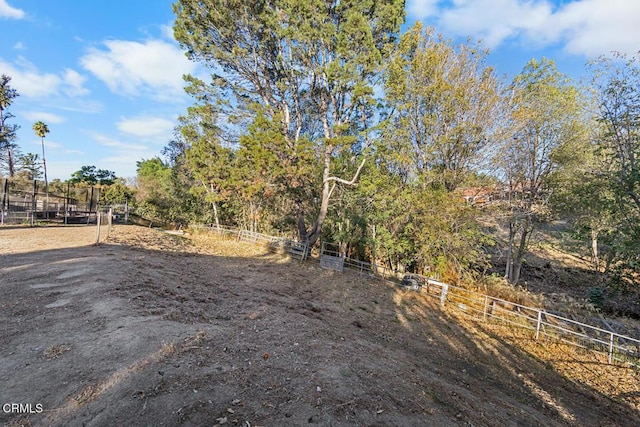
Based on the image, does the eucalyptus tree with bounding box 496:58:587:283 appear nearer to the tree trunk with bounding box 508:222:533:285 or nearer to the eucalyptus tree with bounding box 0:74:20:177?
the tree trunk with bounding box 508:222:533:285

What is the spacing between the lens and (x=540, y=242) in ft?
56.2

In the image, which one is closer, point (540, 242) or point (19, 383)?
point (19, 383)

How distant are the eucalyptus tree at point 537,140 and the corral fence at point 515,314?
4762mm

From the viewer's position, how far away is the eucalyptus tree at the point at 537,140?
13.7 meters

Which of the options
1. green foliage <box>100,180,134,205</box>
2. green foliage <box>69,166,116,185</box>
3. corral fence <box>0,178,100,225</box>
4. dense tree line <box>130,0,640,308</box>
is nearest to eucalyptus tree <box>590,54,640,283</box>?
dense tree line <box>130,0,640,308</box>

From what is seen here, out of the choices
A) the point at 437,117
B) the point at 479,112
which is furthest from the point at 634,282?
the point at 437,117

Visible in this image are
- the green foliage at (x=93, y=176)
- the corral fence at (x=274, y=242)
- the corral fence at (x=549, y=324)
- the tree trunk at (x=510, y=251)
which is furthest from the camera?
the green foliage at (x=93, y=176)

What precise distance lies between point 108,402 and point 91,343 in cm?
157

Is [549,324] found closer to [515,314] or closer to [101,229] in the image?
[515,314]

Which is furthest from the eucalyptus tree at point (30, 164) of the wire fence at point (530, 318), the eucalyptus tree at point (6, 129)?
the wire fence at point (530, 318)

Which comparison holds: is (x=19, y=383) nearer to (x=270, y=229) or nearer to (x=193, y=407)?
(x=193, y=407)

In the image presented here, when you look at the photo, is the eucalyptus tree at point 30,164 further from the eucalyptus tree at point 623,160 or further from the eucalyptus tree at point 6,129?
the eucalyptus tree at point 623,160

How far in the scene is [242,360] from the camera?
3.96 m

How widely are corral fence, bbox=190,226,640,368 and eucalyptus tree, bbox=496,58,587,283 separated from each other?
187 inches
